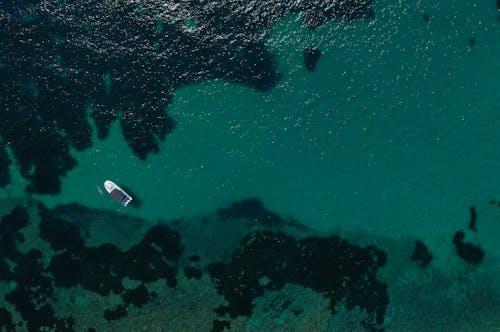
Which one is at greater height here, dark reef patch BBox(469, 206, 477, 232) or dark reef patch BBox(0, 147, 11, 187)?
dark reef patch BBox(469, 206, 477, 232)

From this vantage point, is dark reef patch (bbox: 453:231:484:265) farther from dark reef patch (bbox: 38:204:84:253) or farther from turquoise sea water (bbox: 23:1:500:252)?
dark reef patch (bbox: 38:204:84:253)

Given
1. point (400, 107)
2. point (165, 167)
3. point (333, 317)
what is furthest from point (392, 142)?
point (165, 167)

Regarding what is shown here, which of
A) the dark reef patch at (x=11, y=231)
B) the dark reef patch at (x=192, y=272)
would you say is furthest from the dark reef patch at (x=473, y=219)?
the dark reef patch at (x=11, y=231)

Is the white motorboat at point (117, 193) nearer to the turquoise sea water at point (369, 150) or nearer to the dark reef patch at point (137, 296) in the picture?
the turquoise sea water at point (369, 150)

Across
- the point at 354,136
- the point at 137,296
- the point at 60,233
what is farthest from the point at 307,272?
the point at 60,233

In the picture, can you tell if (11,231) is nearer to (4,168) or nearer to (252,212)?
(4,168)

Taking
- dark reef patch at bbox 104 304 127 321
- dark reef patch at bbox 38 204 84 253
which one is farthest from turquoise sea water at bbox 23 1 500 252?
dark reef patch at bbox 104 304 127 321
